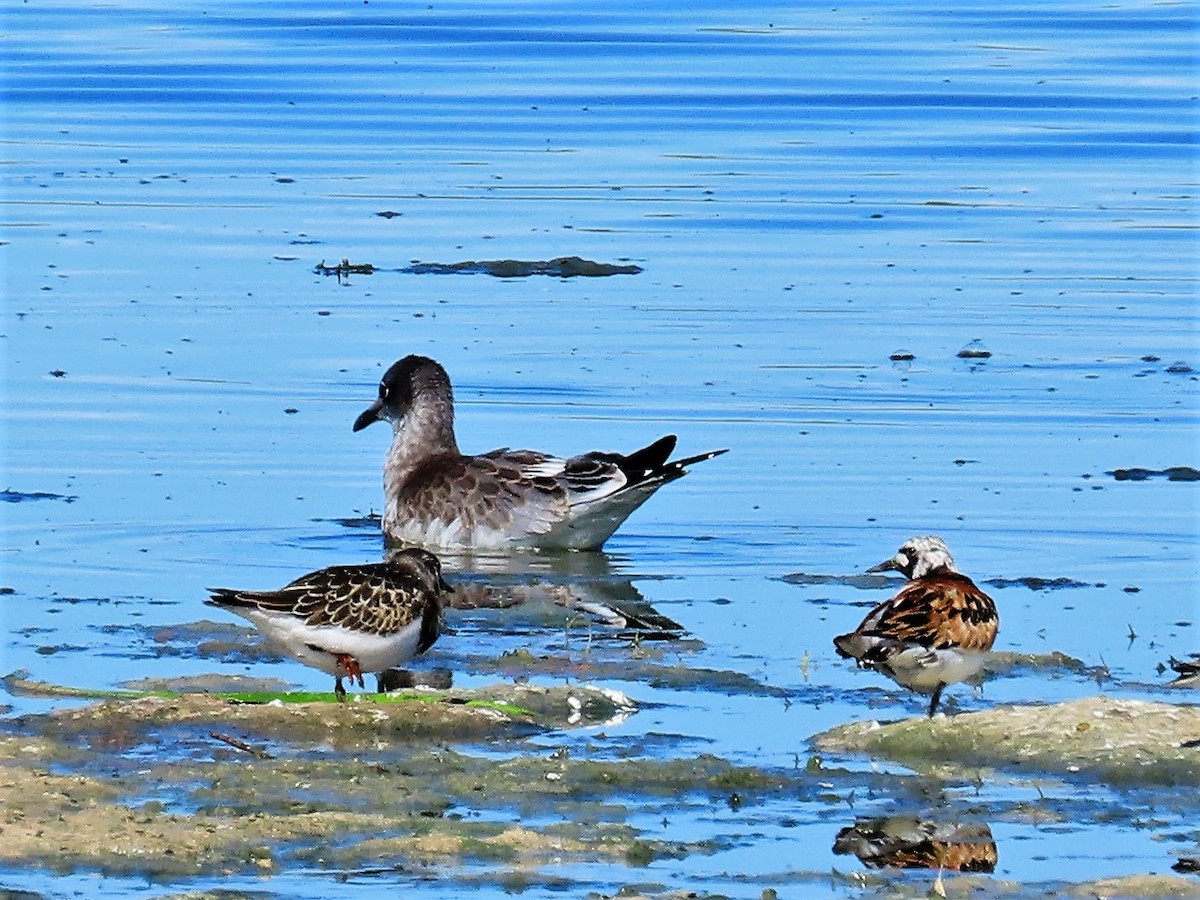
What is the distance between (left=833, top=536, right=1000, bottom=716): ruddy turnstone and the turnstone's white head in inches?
18.5

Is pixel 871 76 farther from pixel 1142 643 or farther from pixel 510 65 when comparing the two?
pixel 1142 643

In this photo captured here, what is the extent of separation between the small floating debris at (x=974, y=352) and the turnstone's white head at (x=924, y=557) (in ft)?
21.6

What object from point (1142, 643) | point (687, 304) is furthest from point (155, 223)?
point (1142, 643)

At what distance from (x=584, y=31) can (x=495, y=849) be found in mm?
29127

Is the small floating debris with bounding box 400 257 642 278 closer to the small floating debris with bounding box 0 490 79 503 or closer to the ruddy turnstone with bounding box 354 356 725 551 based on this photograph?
the ruddy turnstone with bounding box 354 356 725 551

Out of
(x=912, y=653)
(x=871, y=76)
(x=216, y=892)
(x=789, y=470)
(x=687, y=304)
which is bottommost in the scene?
(x=216, y=892)

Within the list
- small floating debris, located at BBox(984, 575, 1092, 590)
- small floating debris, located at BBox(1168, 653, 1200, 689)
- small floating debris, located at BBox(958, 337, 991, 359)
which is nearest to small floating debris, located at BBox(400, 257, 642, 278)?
small floating debris, located at BBox(958, 337, 991, 359)

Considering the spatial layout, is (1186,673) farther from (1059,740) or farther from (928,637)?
(928,637)

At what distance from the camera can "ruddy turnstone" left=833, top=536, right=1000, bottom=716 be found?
8891mm

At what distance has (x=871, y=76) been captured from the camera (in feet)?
101

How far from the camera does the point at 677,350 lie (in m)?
16.5

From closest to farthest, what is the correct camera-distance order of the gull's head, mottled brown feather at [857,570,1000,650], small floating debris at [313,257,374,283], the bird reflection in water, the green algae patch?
the green algae patch
mottled brown feather at [857,570,1000,650]
the bird reflection in water
the gull's head
small floating debris at [313,257,374,283]

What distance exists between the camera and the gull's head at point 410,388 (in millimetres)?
13820

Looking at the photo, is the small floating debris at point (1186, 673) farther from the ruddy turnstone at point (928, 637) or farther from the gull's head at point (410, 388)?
the gull's head at point (410, 388)
